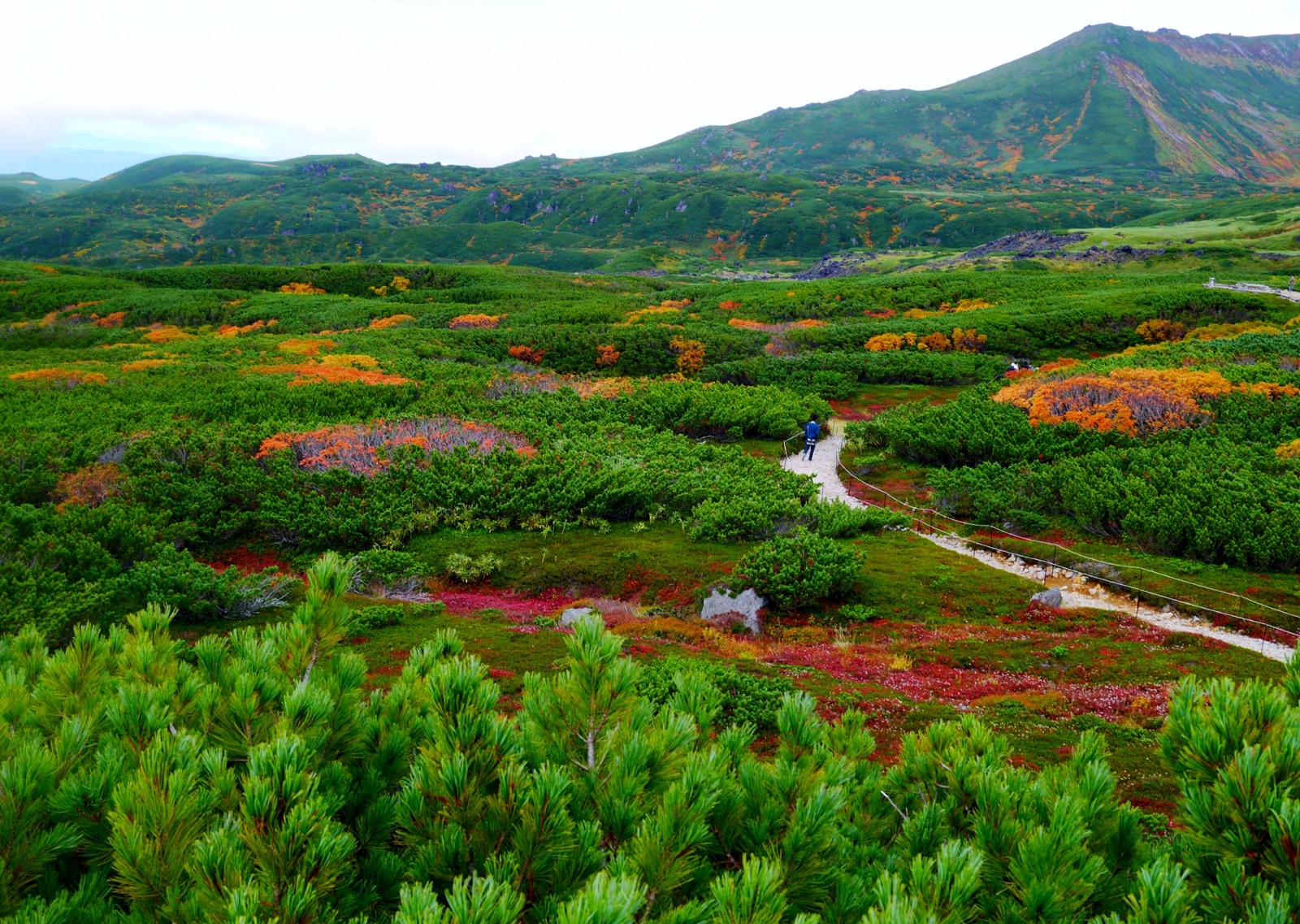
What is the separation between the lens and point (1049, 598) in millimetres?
12281

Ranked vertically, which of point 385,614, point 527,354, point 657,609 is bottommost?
point 657,609

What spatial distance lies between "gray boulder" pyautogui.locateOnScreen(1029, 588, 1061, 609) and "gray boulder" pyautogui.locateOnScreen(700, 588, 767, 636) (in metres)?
4.77

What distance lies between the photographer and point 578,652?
8.73 feet

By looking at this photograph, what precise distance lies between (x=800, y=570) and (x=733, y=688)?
4.62 m

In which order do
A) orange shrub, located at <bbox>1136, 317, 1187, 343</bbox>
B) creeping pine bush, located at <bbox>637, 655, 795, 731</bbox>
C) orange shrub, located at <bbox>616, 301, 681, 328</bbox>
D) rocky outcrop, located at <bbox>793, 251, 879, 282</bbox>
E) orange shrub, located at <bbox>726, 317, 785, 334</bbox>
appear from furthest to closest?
rocky outcrop, located at <bbox>793, 251, 879, 282</bbox> → orange shrub, located at <bbox>616, 301, 681, 328</bbox> → orange shrub, located at <bbox>726, 317, 785, 334</bbox> → orange shrub, located at <bbox>1136, 317, 1187, 343</bbox> → creeping pine bush, located at <bbox>637, 655, 795, 731</bbox>

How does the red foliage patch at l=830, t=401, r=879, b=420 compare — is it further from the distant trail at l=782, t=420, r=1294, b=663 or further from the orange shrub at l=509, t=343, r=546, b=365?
the orange shrub at l=509, t=343, r=546, b=365

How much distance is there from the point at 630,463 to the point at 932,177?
610ft

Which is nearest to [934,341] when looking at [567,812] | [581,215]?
[567,812]

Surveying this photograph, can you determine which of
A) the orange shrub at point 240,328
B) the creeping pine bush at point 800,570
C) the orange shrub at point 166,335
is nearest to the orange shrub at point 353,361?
the orange shrub at point 166,335

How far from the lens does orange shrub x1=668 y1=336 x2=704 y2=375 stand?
3247 cm

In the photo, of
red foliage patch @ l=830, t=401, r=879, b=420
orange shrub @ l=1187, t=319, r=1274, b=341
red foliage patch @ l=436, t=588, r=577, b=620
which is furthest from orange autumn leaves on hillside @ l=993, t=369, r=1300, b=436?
red foliage patch @ l=436, t=588, r=577, b=620

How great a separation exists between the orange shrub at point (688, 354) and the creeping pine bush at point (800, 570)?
19.6 meters

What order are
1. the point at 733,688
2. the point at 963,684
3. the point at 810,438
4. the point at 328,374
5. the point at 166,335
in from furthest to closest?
the point at 166,335
the point at 328,374
the point at 810,438
the point at 963,684
the point at 733,688

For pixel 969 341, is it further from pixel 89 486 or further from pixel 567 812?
pixel 567 812
